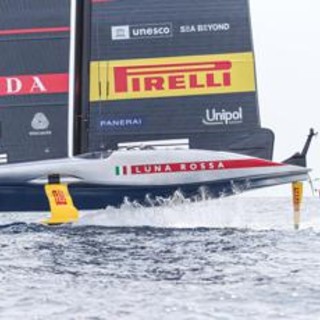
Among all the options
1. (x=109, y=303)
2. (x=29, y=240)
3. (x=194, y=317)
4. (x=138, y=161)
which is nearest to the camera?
(x=194, y=317)

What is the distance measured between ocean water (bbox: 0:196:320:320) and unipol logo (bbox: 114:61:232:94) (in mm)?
2145

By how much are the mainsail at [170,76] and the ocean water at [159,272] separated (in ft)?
4.60

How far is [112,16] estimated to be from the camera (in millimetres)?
18641

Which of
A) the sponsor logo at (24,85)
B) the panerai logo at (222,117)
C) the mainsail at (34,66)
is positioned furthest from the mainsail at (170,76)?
the sponsor logo at (24,85)

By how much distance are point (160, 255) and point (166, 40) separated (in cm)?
688

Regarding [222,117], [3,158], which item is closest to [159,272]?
[222,117]

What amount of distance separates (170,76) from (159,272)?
8.06 meters

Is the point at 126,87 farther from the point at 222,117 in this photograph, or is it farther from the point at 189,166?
the point at 189,166

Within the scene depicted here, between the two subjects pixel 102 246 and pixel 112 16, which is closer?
pixel 102 246

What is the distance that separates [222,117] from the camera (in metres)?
18.2

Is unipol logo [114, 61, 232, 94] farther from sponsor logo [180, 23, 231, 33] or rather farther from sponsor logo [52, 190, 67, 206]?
sponsor logo [52, 190, 67, 206]

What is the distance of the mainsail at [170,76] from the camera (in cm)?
1817

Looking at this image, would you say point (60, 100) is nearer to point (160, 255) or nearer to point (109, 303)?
point (160, 255)

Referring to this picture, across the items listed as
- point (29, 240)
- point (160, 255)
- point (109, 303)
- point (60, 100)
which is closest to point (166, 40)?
point (60, 100)
